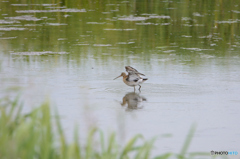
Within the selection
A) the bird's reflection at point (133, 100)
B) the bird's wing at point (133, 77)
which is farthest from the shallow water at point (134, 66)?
the bird's wing at point (133, 77)

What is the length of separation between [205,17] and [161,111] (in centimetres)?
1106

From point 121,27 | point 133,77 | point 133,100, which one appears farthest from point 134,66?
point 121,27

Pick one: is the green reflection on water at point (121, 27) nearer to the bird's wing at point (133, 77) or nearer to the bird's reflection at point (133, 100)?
the bird's wing at point (133, 77)

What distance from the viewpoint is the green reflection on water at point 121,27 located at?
13188mm

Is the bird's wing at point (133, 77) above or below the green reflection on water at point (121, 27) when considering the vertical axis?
below

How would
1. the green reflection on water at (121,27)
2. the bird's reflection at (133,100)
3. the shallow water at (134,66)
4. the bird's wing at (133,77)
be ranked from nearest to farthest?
the shallow water at (134,66)
the bird's reflection at (133,100)
the bird's wing at (133,77)
the green reflection on water at (121,27)

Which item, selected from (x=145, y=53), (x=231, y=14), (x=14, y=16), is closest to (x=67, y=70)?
(x=145, y=53)

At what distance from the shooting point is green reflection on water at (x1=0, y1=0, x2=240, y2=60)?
1319 centimetres

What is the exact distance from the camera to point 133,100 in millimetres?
8773

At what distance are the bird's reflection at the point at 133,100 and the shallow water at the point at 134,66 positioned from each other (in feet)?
0.06

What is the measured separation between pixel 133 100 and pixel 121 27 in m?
7.75

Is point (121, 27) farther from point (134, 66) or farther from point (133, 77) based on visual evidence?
point (133, 77)

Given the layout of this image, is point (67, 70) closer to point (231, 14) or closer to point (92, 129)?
point (92, 129)

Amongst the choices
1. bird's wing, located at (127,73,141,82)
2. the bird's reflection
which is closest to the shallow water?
the bird's reflection
